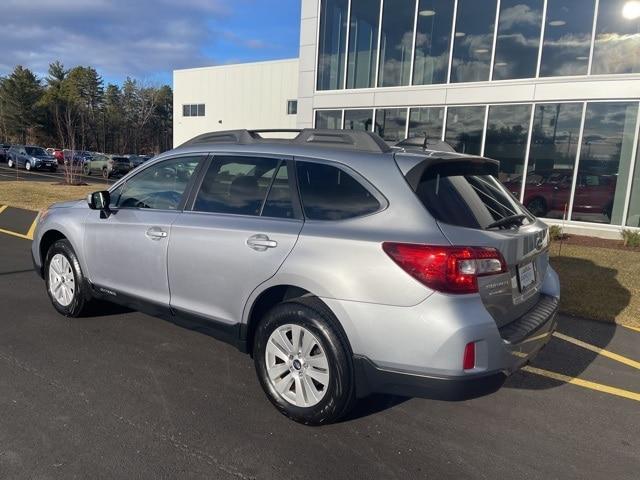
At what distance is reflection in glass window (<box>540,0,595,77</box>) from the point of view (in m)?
12.4

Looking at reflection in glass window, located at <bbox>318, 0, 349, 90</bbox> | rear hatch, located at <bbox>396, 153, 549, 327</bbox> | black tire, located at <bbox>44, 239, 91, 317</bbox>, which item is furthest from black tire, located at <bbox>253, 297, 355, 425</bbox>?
reflection in glass window, located at <bbox>318, 0, 349, 90</bbox>

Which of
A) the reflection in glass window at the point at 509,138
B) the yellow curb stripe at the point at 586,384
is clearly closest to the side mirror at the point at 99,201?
the yellow curb stripe at the point at 586,384

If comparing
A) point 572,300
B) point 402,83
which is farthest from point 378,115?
point 572,300

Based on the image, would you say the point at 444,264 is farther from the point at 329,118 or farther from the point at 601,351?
the point at 329,118

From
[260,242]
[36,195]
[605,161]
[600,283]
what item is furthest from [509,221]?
[36,195]

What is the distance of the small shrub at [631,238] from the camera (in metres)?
10.6

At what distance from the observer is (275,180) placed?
134 inches

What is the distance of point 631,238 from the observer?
420 inches

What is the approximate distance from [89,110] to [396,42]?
66.7 metres

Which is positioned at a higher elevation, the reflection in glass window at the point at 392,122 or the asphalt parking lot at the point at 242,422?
the reflection in glass window at the point at 392,122

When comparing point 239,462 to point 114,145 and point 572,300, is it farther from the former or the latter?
point 114,145

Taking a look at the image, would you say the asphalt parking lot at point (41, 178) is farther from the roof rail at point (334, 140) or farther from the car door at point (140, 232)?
the roof rail at point (334, 140)

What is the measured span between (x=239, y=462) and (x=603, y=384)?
2946 millimetres

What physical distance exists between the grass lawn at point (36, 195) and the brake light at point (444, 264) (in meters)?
13.4
